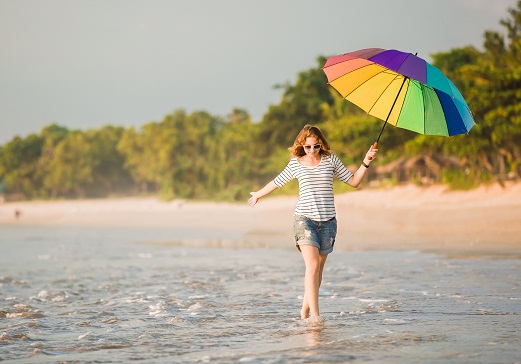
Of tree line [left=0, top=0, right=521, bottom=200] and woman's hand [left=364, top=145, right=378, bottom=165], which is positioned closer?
woman's hand [left=364, top=145, right=378, bottom=165]

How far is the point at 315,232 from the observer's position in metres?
6.05

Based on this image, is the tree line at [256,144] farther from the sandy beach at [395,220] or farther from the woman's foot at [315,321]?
the woman's foot at [315,321]

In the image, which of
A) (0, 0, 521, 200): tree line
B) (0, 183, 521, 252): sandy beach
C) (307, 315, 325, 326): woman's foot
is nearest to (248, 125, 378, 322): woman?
(307, 315, 325, 326): woman's foot

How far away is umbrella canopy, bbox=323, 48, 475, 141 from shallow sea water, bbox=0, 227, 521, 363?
6.00ft

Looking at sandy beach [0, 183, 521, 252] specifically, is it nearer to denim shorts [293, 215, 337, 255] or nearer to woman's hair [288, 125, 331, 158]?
denim shorts [293, 215, 337, 255]

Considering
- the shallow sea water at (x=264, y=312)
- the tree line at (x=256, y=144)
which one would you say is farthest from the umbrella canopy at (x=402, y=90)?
the tree line at (x=256, y=144)

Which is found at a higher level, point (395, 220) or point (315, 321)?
point (395, 220)

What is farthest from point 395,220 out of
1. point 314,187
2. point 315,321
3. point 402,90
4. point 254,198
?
point 314,187

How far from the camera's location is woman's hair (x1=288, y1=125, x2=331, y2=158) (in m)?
6.03

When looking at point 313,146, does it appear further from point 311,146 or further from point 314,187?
point 314,187

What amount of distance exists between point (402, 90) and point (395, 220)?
15207 millimetres

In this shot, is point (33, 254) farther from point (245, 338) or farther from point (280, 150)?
point (280, 150)

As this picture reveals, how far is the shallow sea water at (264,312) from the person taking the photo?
17.4 feet

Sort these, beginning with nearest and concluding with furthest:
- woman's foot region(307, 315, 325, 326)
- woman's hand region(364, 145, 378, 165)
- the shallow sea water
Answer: the shallow sea water, woman's hand region(364, 145, 378, 165), woman's foot region(307, 315, 325, 326)
